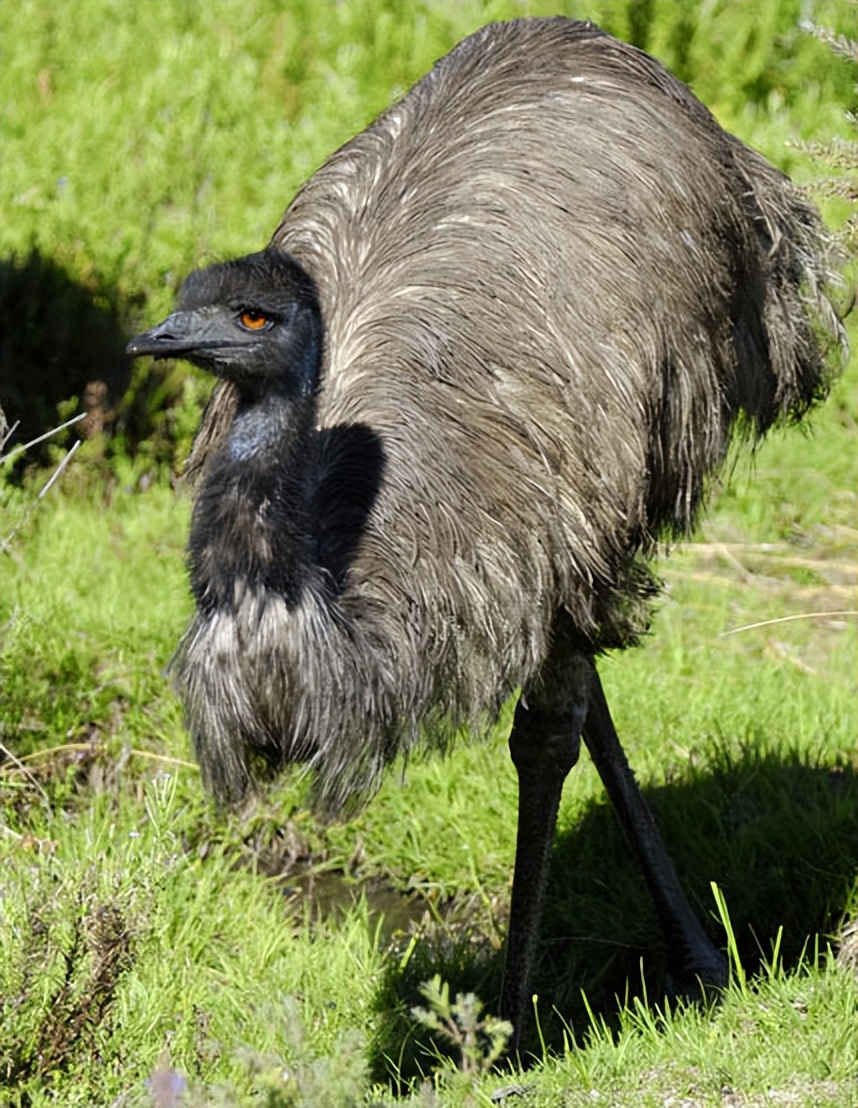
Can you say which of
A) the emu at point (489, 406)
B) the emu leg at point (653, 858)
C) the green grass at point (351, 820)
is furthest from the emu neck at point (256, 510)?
the emu leg at point (653, 858)

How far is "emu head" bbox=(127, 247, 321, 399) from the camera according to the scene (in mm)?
3773

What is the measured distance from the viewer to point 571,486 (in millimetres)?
4223

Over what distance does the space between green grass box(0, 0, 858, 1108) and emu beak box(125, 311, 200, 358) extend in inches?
38.3

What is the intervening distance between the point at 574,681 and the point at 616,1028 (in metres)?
0.89

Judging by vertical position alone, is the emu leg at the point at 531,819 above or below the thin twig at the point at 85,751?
above

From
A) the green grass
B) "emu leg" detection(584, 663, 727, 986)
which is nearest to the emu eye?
the green grass

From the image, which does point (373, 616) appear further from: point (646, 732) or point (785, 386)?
point (646, 732)

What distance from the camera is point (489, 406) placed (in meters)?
4.20

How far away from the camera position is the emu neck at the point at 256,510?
144 inches

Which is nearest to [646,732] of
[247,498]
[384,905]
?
[384,905]

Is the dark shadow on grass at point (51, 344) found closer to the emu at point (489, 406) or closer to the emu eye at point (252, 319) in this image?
the emu at point (489, 406)

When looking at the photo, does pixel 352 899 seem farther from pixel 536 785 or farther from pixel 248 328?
pixel 248 328

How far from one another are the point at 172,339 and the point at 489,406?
78cm

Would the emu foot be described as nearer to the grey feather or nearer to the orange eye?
the grey feather
